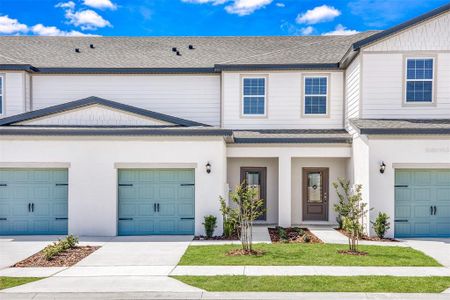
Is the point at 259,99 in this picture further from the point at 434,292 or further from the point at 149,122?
the point at 434,292

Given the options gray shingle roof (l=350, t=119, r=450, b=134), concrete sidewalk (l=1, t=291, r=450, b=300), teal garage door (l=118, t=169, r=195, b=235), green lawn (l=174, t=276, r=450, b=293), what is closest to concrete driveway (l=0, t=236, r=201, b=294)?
concrete sidewalk (l=1, t=291, r=450, b=300)

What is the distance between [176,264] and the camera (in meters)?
9.77

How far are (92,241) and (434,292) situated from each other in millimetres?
9643

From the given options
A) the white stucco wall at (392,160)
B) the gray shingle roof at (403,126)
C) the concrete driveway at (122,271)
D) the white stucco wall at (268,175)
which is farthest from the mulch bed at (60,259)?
the gray shingle roof at (403,126)

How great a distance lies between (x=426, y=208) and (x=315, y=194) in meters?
4.37

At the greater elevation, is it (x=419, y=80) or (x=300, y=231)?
(x=419, y=80)

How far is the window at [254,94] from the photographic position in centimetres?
1691

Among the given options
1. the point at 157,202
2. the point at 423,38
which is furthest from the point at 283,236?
the point at 423,38

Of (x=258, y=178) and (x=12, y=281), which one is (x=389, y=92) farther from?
(x=12, y=281)

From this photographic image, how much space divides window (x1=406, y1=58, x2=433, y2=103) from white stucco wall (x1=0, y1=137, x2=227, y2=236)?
24.0ft

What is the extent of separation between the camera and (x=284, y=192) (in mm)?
15594

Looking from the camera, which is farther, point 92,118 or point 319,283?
point 92,118

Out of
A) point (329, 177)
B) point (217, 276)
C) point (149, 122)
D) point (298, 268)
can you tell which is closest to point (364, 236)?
point (329, 177)

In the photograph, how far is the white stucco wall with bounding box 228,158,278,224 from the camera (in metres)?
16.7
